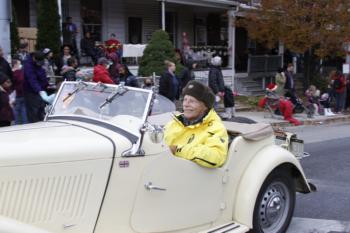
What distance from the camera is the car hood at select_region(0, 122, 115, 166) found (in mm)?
3455

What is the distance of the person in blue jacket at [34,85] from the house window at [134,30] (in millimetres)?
12174

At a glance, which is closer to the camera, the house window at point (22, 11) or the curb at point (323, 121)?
the curb at point (323, 121)

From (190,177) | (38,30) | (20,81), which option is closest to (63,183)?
(190,177)

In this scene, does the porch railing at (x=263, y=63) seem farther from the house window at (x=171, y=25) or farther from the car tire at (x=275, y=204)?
the car tire at (x=275, y=204)

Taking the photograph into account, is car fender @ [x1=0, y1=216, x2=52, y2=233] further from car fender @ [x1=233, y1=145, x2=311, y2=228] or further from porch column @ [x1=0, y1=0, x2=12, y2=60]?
porch column @ [x1=0, y1=0, x2=12, y2=60]

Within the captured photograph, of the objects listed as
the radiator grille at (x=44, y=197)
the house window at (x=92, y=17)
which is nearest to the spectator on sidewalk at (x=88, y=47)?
the house window at (x=92, y=17)

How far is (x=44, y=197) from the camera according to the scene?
3533 millimetres

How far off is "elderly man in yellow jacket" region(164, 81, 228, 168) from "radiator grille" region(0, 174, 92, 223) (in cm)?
95

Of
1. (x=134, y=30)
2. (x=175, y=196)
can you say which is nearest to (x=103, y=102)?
(x=175, y=196)

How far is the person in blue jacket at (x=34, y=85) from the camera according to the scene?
9773 mm

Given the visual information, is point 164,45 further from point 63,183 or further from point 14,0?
point 63,183

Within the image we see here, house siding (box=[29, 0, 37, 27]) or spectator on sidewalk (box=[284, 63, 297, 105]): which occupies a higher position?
house siding (box=[29, 0, 37, 27])

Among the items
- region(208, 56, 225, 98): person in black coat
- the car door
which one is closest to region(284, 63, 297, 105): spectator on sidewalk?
→ region(208, 56, 225, 98): person in black coat

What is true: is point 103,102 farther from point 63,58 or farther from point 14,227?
point 63,58
